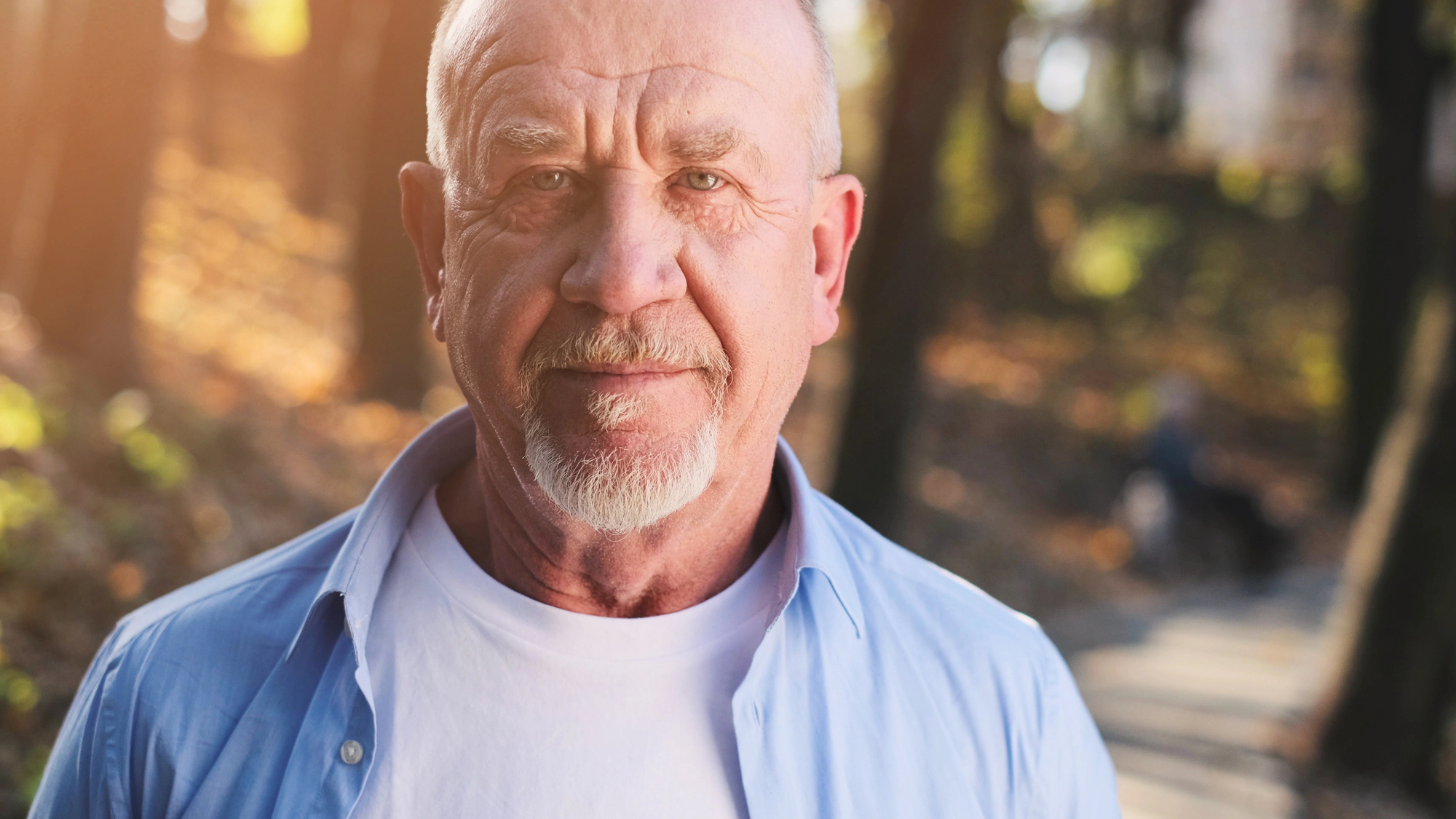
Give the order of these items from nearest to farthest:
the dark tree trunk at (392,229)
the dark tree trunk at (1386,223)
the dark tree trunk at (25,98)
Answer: the dark tree trunk at (25,98) → the dark tree trunk at (392,229) → the dark tree trunk at (1386,223)

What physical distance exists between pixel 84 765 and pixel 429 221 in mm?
1033

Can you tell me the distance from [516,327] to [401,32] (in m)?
8.48

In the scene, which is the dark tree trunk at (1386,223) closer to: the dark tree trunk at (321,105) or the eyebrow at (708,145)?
the dark tree trunk at (321,105)

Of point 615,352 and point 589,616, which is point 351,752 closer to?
point 589,616

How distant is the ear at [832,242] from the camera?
2.03m

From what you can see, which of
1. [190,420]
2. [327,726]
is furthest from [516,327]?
[190,420]

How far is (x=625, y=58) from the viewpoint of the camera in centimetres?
171

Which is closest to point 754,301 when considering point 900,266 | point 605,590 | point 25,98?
point 605,590

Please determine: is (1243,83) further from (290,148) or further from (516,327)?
(516,327)

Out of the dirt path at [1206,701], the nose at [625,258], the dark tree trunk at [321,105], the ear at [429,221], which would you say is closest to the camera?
the nose at [625,258]

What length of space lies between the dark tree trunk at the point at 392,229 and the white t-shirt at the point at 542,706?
312 inches

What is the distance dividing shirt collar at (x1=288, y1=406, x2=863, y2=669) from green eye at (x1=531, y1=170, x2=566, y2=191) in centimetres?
56

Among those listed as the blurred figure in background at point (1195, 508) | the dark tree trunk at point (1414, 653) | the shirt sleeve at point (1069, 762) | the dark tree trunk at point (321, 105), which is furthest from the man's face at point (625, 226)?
the blurred figure in background at point (1195, 508)

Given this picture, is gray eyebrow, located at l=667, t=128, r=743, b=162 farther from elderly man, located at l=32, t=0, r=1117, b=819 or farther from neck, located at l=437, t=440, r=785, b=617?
neck, located at l=437, t=440, r=785, b=617
